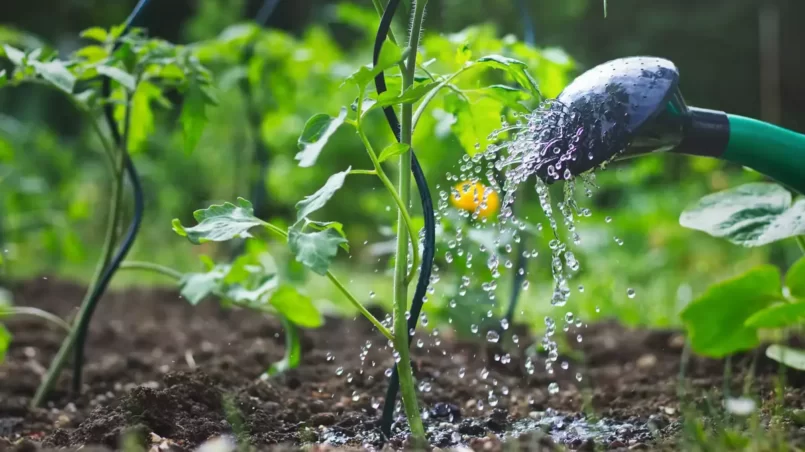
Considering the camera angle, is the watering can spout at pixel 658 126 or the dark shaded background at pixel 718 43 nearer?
the watering can spout at pixel 658 126

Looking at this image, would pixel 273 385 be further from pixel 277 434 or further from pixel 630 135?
pixel 630 135

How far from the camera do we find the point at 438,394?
1.62 metres

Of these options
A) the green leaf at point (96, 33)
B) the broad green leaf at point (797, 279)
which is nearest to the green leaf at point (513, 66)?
the broad green leaf at point (797, 279)

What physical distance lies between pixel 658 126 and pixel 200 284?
0.91 m

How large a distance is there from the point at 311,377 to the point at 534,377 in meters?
0.54

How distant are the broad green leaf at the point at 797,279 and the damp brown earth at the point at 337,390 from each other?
0.67ft

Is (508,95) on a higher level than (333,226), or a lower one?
higher

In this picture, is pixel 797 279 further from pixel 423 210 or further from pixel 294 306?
pixel 294 306

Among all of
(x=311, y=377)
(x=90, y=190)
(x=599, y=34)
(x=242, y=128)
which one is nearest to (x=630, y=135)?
(x=311, y=377)

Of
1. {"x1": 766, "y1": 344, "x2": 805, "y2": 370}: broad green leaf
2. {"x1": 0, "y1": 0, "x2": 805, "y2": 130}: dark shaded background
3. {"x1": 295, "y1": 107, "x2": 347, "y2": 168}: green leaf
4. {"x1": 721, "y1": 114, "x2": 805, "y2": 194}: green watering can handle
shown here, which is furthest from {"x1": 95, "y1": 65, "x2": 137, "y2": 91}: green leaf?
{"x1": 0, "y1": 0, "x2": 805, "y2": 130}: dark shaded background

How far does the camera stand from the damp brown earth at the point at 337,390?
1.27 m

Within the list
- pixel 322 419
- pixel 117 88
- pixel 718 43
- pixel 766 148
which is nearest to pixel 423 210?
pixel 322 419

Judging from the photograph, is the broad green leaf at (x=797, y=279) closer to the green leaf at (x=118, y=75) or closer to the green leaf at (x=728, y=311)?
the green leaf at (x=728, y=311)

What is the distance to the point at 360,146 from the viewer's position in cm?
518
